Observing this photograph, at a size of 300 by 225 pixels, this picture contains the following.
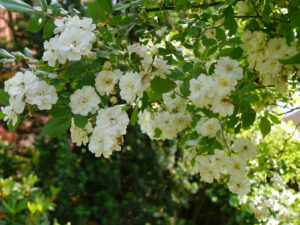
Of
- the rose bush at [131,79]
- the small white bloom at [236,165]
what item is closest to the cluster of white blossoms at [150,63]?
the rose bush at [131,79]

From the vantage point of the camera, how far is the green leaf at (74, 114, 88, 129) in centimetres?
78

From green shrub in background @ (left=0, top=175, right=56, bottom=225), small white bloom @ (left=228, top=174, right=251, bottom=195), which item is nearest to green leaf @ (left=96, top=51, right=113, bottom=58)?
small white bloom @ (left=228, top=174, right=251, bottom=195)

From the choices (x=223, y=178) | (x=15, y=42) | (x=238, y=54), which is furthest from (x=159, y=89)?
(x=15, y=42)

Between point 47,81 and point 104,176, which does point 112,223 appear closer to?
point 104,176

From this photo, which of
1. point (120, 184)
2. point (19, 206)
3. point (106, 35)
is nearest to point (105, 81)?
point (106, 35)

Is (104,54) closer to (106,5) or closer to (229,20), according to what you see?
(106,5)

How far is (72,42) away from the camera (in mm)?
772

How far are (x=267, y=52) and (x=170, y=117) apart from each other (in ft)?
1.19

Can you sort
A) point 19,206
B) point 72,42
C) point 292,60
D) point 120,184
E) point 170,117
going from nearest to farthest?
point 292,60
point 72,42
point 170,117
point 19,206
point 120,184

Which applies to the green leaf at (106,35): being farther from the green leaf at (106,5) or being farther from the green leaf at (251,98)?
the green leaf at (251,98)

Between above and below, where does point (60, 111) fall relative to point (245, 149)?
above

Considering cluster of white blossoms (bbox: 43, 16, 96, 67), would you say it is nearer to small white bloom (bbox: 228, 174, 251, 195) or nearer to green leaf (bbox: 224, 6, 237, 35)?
green leaf (bbox: 224, 6, 237, 35)

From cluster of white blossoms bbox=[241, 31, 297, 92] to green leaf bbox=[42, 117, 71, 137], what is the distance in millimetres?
600

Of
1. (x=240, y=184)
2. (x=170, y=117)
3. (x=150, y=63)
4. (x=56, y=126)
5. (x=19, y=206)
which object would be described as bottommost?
(x=19, y=206)
